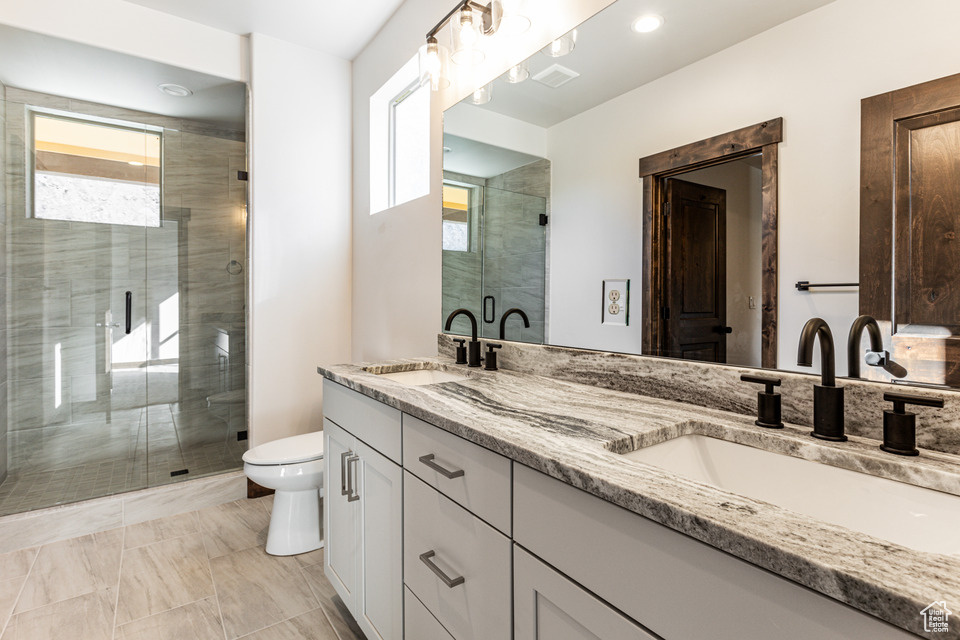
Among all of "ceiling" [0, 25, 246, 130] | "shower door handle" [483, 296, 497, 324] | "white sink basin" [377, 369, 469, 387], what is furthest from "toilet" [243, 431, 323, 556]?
"ceiling" [0, 25, 246, 130]

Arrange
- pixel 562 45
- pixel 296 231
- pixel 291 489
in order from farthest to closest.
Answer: pixel 296 231
pixel 291 489
pixel 562 45

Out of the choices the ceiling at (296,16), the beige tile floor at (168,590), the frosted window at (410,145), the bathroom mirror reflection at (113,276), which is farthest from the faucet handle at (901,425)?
the bathroom mirror reflection at (113,276)

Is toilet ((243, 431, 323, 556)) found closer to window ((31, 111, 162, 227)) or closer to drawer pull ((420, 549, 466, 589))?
drawer pull ((420, 549, 466, 589))

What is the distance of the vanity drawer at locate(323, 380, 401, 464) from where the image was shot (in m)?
1.20

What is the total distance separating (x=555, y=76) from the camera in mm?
1471

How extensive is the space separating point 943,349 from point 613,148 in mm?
A: 869

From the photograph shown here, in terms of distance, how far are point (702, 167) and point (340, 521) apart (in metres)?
1.55

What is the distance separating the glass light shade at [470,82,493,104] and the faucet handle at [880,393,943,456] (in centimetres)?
157

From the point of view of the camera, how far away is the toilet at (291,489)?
194 centimetres

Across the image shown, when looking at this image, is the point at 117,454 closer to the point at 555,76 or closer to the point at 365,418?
the point at 365,418

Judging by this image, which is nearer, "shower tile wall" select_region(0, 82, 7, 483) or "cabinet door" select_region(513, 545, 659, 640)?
"cabinet door" select_region(513, 545, 659, 640)

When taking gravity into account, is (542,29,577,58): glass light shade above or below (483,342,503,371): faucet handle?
above

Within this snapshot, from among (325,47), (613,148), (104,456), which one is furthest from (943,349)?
(104,456)

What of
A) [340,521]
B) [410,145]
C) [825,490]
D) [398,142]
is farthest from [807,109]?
[398,142]
